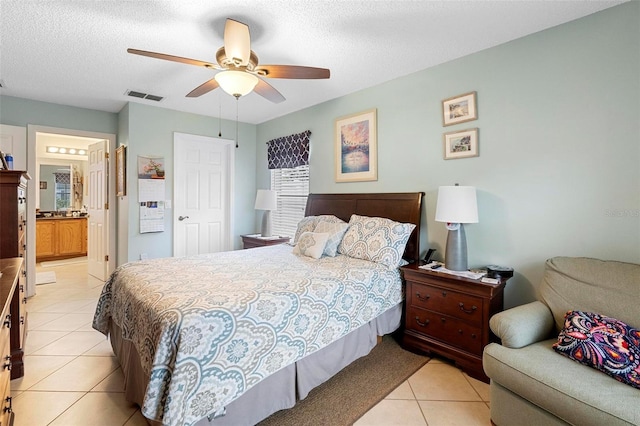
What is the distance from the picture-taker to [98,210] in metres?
4.72

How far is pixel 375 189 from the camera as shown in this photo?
340 centimetres

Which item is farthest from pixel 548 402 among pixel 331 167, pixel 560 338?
pixel 331 167

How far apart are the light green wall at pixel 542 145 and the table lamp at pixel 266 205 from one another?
6.39 ft

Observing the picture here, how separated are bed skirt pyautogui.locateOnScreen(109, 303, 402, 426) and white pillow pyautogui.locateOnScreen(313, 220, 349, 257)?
772 mm

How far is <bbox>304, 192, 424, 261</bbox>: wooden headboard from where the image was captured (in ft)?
9.62

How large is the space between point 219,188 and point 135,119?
1.45 meters

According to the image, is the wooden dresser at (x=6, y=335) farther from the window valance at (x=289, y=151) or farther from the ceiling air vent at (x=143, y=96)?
the window valance at (x=289, y=151)

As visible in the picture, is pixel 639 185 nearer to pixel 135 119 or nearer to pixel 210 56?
pixel 210 56

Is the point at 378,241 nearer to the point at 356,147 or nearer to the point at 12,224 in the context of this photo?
the point at 356,147

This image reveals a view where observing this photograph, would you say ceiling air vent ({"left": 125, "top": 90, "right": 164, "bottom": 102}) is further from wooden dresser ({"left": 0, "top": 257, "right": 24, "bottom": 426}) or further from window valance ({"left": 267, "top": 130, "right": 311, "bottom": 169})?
wooden dresser ({"left": 0, "top": 257, "right": 24, "bottom": 426})

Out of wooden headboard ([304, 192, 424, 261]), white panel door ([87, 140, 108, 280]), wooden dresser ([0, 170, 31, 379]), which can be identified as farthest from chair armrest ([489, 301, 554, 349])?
white panel door ([87, 140, 108, 280])

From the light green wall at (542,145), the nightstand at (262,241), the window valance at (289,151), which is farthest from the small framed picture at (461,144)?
the nightstand at (262,241)

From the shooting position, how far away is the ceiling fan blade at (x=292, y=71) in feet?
7.06

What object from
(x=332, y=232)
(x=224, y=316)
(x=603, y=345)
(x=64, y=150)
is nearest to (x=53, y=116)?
(x=64, y=150)
